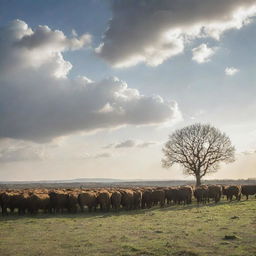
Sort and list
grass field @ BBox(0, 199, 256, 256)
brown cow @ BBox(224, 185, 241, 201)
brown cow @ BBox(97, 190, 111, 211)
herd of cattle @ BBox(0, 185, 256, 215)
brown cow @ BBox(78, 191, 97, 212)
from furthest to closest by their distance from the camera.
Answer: brown cow @ BBox(224, 185, 241, 201) → brown cow @ BBox(97, 190, 111, 211) → brown cow @ BBox(78, 191, 97, 212) → herd of cattle @ BBox(0, 185, 256, 215) → grass field @ BBox(0, 199, 256, 256)

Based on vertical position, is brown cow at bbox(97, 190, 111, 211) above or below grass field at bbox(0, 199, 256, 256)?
above

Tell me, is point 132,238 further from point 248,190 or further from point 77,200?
point 248,190

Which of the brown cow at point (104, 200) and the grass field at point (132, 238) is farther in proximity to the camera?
the brown cow at point (104, 200)

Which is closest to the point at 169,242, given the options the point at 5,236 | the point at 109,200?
the point at 5,236

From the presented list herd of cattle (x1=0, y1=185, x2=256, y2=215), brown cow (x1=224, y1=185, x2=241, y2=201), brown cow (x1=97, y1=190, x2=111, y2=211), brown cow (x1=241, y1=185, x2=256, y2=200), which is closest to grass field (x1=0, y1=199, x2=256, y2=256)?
herd of cattle (x1=0, y1=185, x2=256, y2=215)

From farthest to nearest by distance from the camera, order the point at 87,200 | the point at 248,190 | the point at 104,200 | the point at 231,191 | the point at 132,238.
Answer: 1. the point at 248,190
2. the point at 231,191
3. the point at 104,200
4. the point at 87,200
5. the point at 132,238

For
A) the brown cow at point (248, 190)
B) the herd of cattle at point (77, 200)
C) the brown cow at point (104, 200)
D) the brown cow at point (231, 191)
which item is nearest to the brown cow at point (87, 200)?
the herd of cattle at point (77, 200)

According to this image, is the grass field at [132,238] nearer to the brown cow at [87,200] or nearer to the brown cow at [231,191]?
the brown cow at [87,200]

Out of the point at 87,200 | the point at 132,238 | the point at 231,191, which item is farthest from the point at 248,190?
the point at 132,238

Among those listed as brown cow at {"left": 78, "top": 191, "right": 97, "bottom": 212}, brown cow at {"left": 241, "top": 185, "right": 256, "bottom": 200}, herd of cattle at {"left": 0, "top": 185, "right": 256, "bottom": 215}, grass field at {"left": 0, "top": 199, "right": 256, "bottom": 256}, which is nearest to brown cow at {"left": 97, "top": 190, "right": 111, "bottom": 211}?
herd of cattle at {"left": 0, "top": 185, "right": 256, "bottom": 215}

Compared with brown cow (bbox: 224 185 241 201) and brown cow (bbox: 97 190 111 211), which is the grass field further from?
brown cow (bbox: 224 185 241 201)

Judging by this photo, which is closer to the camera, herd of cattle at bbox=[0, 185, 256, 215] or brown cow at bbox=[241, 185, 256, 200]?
herd of cattle at bbox=[0, 185, 256, 215]

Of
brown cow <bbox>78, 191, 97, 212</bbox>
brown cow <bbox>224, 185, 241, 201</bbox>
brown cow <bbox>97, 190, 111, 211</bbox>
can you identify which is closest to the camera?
brown cow <bbox>78, 191, 97, 212</bbox>

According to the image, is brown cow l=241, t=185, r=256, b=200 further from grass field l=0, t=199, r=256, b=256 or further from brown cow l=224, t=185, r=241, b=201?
grass field l=0, t=199, r=256, b=256
